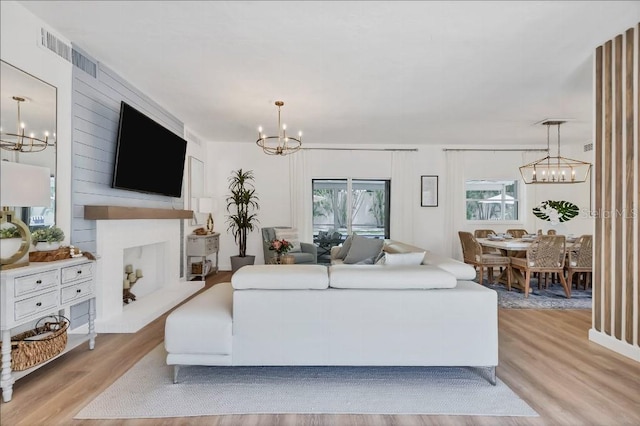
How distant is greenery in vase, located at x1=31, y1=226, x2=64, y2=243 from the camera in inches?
108

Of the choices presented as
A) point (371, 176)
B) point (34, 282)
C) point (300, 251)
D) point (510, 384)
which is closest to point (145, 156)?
point (34, 282)

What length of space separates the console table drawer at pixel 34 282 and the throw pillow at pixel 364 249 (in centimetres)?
315

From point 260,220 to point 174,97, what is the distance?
130 inches

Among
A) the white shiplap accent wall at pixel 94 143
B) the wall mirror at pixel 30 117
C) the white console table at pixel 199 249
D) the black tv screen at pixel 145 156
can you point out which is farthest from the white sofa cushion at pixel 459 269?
the white console table at pixel 199 249

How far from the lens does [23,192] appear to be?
229 centimetres

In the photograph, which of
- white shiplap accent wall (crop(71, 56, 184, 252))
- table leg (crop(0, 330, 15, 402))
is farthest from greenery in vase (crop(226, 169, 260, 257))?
table leg (crop(0, 330, 15, 402))

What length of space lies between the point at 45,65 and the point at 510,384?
437cm

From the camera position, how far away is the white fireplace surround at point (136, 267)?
3570 millimetres

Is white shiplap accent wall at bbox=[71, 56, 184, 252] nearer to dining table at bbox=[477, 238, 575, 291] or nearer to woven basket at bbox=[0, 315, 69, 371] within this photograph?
woven basket at bbox=[0, 315, 69, 371]

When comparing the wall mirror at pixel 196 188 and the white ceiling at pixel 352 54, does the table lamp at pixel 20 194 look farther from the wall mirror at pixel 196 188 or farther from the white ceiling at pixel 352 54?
the wall mirror at pixel 196 188

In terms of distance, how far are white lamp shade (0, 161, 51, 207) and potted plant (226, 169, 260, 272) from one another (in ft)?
14.7

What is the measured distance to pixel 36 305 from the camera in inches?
94.0

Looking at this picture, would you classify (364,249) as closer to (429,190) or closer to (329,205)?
(329,205)

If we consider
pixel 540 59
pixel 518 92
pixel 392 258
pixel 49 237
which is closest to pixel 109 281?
pixel 49 237
